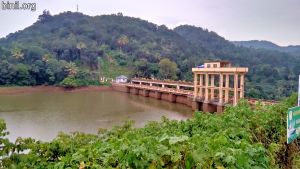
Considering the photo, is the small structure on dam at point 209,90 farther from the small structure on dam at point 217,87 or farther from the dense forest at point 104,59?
the dense forest at point 104,59

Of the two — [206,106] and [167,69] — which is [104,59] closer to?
[167,69]

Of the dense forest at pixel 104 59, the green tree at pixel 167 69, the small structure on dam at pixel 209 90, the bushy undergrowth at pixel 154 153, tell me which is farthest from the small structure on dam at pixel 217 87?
the green tree at pixel 167 69

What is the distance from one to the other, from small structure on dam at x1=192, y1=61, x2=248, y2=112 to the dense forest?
7685 mm

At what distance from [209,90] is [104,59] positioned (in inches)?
A: 1170

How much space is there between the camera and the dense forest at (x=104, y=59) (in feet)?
119

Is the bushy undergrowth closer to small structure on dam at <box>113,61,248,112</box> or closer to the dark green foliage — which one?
small structure on dam at <box>113,61,248,112</box>

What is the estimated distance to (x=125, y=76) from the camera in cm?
4197

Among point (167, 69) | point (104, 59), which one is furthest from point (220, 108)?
point (104, 59)

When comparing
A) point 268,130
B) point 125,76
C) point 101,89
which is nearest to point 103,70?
point 125,76

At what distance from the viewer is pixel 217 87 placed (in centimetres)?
2134

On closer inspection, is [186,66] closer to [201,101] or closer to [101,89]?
[101,89]

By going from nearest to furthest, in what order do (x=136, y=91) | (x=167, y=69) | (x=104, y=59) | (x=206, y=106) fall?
(x=206, y=106) < (x=136, y=91) < (x=167, y=69) < (x=104, y=59)

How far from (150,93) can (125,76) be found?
11.1 metres

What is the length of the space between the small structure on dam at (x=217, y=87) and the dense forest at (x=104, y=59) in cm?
768
